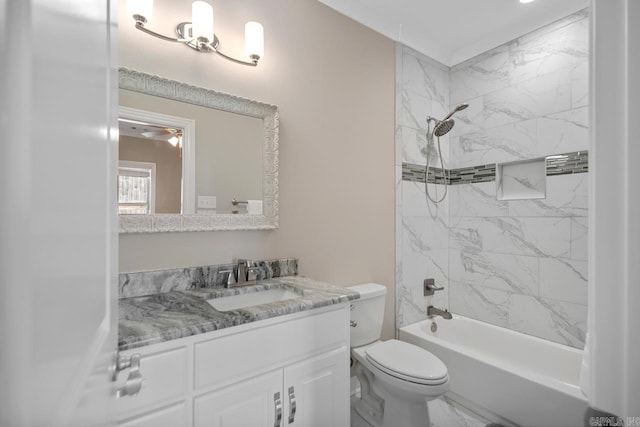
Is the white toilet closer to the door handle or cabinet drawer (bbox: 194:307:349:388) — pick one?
cabinet drawer (bbox: 194:307:349:388)

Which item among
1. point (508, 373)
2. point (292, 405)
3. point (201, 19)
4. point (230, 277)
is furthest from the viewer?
point (508, 373)

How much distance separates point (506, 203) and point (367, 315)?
1.48m

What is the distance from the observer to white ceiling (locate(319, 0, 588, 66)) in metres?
2.13

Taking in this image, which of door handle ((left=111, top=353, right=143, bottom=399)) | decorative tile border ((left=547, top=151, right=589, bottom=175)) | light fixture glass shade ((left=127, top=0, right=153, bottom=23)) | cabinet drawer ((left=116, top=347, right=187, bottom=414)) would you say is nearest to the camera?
door handle ((left=111, top=353, right=143, bottom=399))

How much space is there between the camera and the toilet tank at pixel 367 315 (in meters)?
1.92

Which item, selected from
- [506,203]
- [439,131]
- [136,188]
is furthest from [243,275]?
[506,203]

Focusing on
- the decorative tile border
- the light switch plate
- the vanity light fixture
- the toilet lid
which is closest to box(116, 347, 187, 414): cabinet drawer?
the light switch plate

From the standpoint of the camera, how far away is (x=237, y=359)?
42.9 inches

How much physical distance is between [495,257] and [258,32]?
2.39 metres

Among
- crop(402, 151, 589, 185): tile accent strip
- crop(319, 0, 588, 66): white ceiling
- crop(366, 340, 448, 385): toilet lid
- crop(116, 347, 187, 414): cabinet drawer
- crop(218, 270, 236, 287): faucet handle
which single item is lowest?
crop(366, 340, 448, 385): toilet lid

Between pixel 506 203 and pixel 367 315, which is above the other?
pixel 506 203

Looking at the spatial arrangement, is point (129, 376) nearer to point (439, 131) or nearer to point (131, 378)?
point (131, 378)

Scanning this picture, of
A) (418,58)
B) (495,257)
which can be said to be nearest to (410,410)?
(495,257)

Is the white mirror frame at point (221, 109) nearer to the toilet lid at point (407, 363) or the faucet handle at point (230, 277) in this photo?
the faucet handle at point (230, 277)
